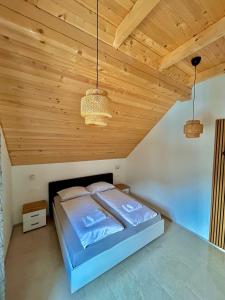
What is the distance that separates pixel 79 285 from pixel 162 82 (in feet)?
8.70

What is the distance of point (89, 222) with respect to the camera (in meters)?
1.92

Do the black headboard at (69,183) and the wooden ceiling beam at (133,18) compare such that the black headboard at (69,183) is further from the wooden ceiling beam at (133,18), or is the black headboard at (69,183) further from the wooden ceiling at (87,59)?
the wooden ceiling beam at (133,18)

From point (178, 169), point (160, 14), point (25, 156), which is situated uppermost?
point (160, 14)

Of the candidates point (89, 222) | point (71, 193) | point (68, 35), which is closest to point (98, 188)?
point (71, 193)

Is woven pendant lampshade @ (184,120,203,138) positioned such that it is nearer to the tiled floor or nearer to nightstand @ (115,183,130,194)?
the tiled floor

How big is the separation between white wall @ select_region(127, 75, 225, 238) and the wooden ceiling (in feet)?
1.06

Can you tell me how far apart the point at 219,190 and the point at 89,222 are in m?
2.01

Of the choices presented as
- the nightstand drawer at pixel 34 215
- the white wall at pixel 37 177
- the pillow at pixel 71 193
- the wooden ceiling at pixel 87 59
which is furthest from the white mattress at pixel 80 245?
the wooden ceiling at pixel 87 59

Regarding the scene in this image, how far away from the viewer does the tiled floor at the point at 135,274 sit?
1533 mm

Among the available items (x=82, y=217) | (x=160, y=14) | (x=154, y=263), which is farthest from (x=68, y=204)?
(x=160, y=14)

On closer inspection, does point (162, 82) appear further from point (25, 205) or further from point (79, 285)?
point (25, 205)

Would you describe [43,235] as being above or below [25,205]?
below

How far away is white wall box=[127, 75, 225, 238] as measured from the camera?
228 cm

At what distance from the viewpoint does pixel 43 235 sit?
2.45m
